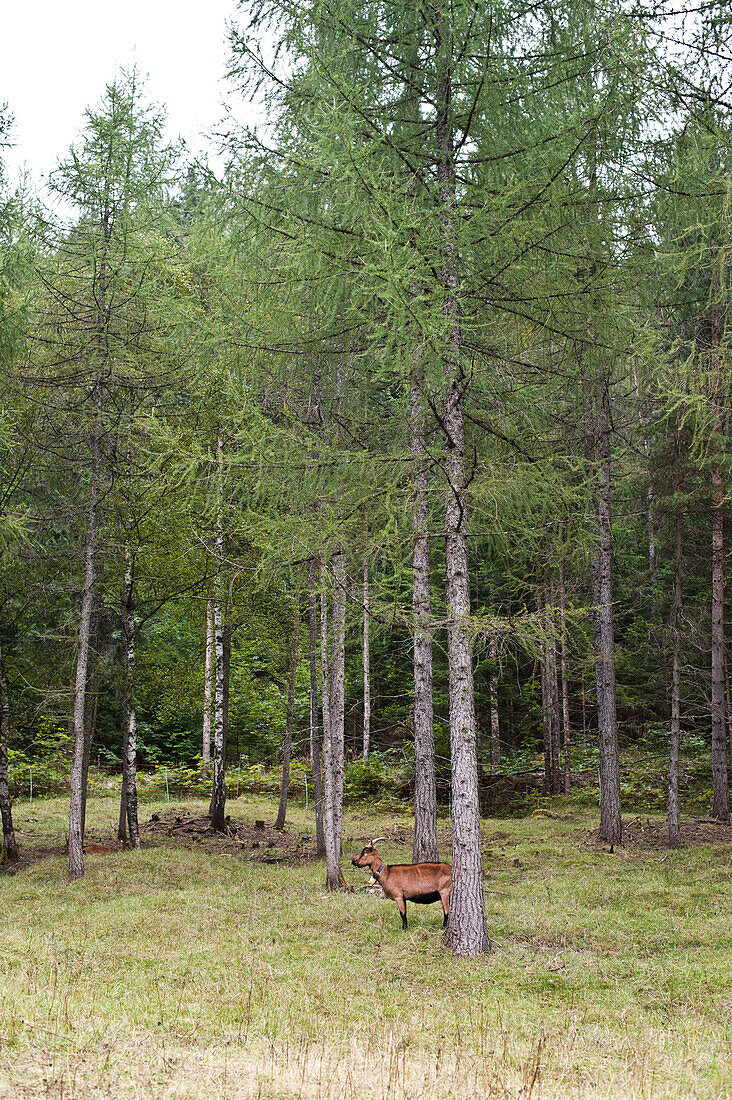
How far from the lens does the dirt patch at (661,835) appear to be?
48.3 ft

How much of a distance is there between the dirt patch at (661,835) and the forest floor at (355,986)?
0.90 meters

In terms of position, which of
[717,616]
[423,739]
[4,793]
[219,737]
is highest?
[717,616]

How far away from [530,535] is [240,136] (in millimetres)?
5572

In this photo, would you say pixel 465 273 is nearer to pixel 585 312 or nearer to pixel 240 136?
pixel 585 312

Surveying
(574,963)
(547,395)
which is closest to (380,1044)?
(574,963)

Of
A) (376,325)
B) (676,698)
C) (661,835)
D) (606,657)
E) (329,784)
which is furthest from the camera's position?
(661,835)

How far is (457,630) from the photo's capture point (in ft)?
26.5

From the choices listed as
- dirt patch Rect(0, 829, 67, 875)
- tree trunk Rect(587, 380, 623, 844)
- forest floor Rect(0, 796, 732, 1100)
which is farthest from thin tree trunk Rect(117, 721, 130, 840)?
tree trunk Rect(587, 380, 623, 844)

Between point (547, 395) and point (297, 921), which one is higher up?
point (547, 395)

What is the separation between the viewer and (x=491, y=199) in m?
7.35

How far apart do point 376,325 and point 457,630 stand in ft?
10.3

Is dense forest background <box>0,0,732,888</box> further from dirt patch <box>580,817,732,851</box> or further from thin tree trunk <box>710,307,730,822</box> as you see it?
dirt patch <box>580,817,732,851</box>

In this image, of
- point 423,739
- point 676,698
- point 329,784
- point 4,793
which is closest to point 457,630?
point 423,739

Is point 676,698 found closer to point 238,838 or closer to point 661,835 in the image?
point 661,835
